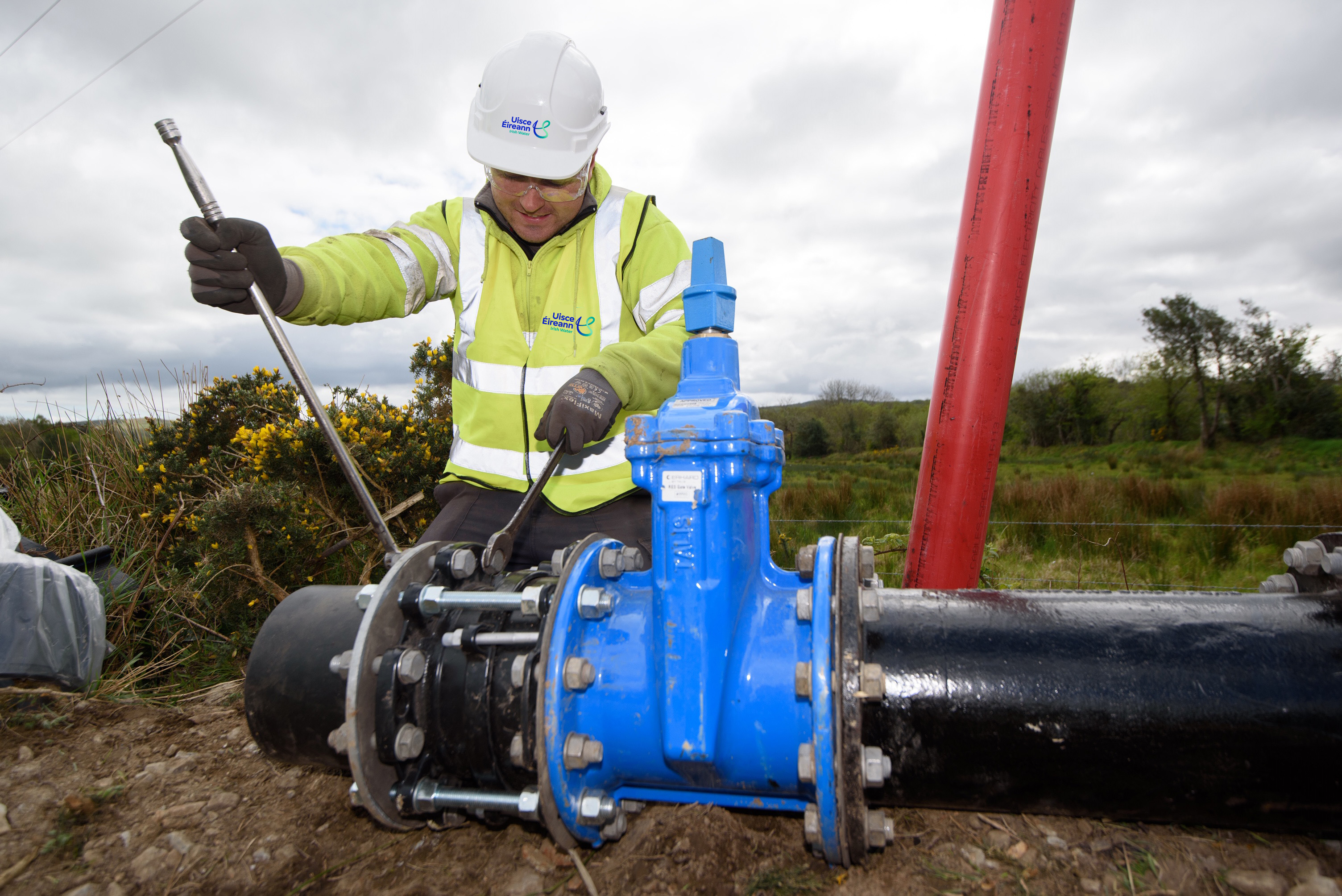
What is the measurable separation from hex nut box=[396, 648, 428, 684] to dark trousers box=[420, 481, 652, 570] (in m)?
0.77

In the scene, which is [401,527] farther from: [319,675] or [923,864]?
[923,864]

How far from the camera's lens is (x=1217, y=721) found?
116 centimetres

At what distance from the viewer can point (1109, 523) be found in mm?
5676

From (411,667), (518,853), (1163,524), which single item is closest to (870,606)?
(411,667)

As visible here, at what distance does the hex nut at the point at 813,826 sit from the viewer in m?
1.18

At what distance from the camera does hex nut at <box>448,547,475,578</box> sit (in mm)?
1479

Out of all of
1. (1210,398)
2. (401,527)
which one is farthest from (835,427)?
(401,527)

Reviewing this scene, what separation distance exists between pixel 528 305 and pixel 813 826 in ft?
5.43

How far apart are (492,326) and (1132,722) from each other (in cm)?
188

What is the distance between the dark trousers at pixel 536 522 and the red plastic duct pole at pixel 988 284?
100cm

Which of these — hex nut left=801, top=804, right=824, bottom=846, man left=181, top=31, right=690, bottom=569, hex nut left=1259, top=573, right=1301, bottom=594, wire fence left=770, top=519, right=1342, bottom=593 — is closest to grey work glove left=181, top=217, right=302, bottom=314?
man left=181, top=31, right=690, bottom=569

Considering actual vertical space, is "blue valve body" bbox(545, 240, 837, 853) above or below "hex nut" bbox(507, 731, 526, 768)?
above

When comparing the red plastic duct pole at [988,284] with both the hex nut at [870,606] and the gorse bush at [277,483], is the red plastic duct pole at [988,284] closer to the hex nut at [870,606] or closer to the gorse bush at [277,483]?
the hex nut at [870,606]

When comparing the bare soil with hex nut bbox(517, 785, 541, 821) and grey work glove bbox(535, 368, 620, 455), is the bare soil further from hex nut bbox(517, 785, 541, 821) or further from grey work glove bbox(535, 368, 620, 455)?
grey work glove bbox(535, 368, 620, 455)
